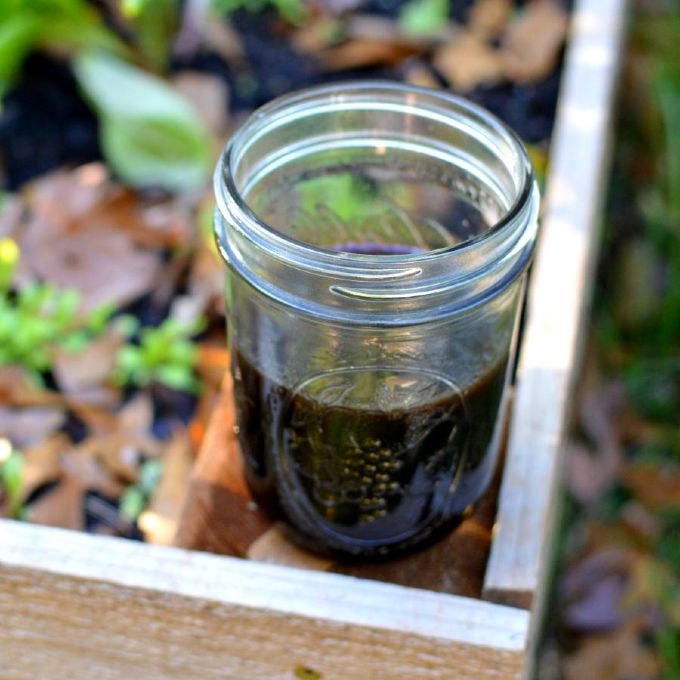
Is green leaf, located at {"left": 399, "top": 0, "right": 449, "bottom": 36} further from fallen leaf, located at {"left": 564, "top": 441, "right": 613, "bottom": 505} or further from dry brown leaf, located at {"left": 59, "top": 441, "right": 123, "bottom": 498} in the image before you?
dry brown leaf, located at {"left": 59, "top": 441, "right": 123, "bottom": 498}

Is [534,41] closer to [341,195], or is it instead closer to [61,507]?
[341,195]

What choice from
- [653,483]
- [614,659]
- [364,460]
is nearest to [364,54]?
[653,483]

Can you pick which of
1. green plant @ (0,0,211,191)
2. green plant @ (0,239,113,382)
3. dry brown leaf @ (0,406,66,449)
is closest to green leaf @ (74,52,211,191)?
green plant @ (0,0,211,191)

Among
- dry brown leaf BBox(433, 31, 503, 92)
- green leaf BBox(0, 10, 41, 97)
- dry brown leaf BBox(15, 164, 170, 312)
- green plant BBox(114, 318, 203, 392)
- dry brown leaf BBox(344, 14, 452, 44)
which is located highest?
green leaf BBox(0, 10, 41, 97)

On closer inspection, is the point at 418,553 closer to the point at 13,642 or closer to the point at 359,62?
the point at 13,642

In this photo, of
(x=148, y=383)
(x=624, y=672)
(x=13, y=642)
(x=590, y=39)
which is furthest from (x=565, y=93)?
(x=13, y=642)
